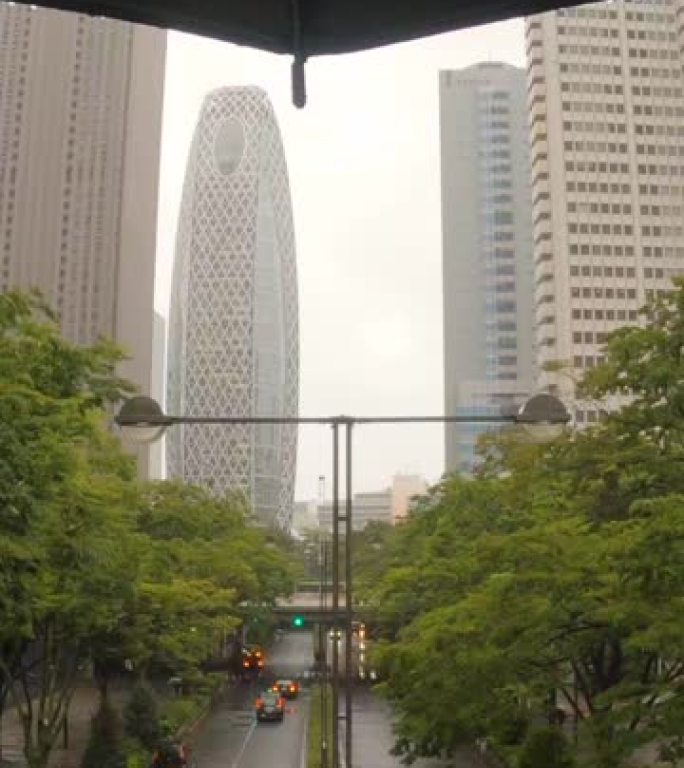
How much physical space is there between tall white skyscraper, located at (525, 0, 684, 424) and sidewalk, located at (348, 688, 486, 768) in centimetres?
5960

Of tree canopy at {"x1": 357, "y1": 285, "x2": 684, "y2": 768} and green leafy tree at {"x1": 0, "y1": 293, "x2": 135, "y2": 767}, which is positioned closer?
green leafy tree at {"x1": 0, "y1": 293, "x2": 135, "y2": 767}

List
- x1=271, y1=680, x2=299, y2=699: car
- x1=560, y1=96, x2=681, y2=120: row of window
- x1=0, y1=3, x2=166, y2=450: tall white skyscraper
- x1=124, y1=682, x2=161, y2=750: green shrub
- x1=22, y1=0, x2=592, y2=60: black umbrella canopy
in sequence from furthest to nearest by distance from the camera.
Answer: x1=560, y1=96, x2=681, y2=120: row of window → x1=0, y1=3, x2=166, y2=450: tall white skyscraper → x1=271, y1=680, x2=299, y2=699: car → x1=124, y1=682, x2=161, y2=750: green shrub → x1=22, y1=0, x2=592, y2=60: black umbrella canopy

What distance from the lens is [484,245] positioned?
148375 millimetres

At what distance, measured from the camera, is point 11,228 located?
6106 cm

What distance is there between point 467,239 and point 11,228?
98.7 meters

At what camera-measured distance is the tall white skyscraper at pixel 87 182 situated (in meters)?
66.9

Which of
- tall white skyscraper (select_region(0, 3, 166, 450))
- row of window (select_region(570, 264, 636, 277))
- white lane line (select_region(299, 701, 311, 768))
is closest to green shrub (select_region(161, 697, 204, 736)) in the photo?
white lane line (select_region(299, 701, 311, 768))

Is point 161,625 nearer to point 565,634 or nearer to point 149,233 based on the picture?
point 565,634

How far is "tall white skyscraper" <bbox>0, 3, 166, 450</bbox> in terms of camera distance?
219ft

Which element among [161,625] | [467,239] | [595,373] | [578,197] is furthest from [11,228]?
[467,239]

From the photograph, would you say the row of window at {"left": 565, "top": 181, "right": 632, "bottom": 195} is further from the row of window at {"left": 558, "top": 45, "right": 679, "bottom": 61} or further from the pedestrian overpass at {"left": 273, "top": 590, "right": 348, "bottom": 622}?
the pedestrian overpass at {"left": 273, "top": 590, "right": 348, "bottom": 622}

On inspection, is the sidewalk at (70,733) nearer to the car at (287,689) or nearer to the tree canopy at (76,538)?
the tree canopy at (76,538)

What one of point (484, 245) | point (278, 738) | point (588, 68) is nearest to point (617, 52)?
point (588, 68)

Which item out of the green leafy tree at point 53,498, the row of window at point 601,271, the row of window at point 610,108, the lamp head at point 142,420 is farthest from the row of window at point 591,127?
the lamp head at point 142,420
